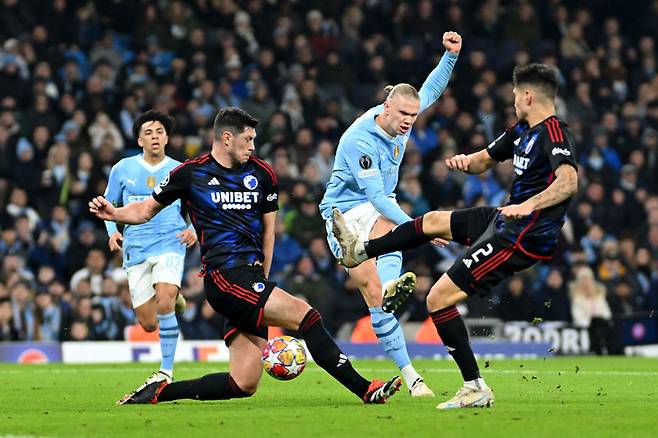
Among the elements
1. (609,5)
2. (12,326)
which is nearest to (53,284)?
(12,326)

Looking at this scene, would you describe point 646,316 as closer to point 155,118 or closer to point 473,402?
point 155,118

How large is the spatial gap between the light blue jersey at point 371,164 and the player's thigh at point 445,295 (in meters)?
1.54

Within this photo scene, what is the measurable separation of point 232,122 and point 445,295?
2.00 meters

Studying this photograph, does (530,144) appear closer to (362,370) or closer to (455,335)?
(455,335)

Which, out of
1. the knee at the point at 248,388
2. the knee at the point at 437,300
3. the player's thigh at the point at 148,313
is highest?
the knee at the point at 437,300

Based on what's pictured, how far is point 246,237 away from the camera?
9.69 m

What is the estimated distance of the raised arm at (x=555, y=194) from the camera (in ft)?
28.7

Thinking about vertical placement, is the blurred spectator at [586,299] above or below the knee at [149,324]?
below

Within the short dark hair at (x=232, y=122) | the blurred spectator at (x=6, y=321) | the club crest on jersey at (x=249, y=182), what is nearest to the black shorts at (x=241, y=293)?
the club crest on jersey at (x=249, y=182)

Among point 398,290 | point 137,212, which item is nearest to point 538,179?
point 398,290

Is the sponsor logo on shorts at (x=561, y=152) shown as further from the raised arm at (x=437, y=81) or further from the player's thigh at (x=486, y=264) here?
the raised arm at (x=437, y=81)

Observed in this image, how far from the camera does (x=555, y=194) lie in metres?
8.77

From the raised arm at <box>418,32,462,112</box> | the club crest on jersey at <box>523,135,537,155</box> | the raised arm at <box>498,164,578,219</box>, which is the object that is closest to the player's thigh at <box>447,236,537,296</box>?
the raised arm at <box>498,164,578,219</box>

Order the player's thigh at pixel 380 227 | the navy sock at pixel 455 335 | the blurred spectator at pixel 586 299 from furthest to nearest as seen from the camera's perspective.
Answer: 1. the blurred spectator at pixel 586 299
2. the player's thigh at pixel 380 227
3. the navy sock at pixel 455 335
